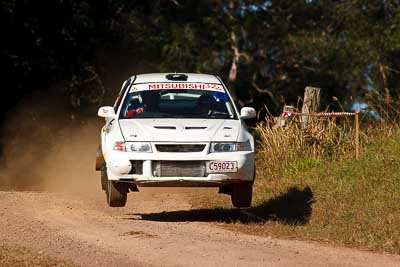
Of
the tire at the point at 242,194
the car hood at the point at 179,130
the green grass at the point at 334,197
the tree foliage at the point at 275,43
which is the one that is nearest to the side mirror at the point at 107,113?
the car hood at the point at 179,130

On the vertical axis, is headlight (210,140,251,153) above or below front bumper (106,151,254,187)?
above

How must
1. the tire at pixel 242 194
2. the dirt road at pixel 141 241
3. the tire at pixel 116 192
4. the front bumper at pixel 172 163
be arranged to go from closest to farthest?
the dirt road at pixel 141 241, the front bumper at pixel 172 163, the tire at pixel 116 192, the tire at pixel 242 194

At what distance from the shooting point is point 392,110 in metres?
18.2

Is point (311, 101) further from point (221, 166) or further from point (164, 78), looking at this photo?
point (221, 166)

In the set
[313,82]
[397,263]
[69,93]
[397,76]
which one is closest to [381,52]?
[397,76]

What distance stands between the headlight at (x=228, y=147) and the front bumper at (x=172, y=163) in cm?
6

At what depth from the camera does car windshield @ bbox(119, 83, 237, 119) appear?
12750 mm

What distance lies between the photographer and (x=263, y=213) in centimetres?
1369

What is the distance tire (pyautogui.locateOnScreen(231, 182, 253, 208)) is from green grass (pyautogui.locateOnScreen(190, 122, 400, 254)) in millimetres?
243

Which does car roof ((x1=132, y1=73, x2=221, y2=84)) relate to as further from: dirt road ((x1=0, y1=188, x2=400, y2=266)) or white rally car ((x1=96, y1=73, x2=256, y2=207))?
dirt road ((x1=0, y1=188, x2=400, y2=266))

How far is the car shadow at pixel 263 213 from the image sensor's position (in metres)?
12.9

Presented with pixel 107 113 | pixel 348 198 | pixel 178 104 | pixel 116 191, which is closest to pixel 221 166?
pixel 116 191

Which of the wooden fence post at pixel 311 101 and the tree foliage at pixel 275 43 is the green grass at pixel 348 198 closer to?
the wooden fence post at pixel 311 101

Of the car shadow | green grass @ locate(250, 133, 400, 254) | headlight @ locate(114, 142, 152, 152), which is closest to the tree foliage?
green grass @ locate(250, 133, 400, 254)
